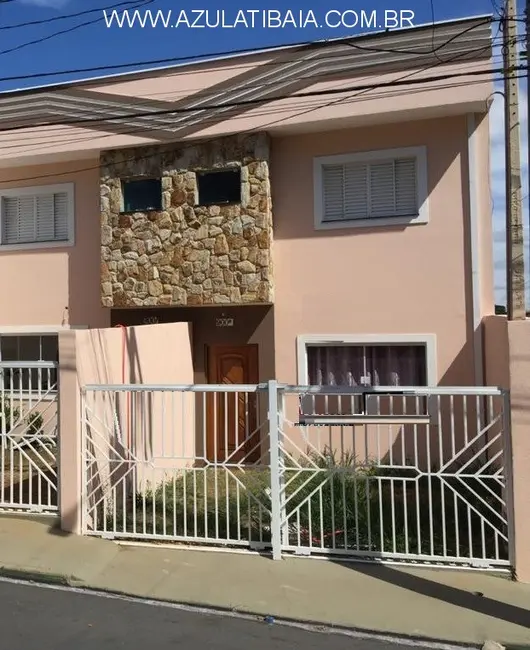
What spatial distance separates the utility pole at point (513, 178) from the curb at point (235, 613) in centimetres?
399

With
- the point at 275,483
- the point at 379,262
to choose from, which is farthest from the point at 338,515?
the point at 379,262

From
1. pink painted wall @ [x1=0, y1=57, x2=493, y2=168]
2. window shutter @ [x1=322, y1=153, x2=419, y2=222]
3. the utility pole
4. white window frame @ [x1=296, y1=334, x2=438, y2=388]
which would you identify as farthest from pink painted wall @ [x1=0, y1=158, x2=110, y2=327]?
the utility pole

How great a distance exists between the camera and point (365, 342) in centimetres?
907

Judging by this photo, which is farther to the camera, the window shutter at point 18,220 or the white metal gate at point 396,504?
the window shutter at point 18,220

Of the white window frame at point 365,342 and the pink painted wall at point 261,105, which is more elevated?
the pink painted wall at point 261,105

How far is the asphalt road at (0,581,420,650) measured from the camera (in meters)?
3.98

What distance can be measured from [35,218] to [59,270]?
1174mm

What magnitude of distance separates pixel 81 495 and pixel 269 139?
599cm

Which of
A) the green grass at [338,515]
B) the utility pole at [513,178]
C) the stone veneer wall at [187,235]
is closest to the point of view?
the green grass at [338,515]

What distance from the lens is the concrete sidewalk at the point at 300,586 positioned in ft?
14.1

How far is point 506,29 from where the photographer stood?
714 centimetres

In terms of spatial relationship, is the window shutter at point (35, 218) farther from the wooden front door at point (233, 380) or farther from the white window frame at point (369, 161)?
the white window frame at point (369, 161)

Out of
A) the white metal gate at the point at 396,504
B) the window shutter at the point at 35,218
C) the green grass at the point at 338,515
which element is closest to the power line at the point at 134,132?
the window shutter at the point at 35,218

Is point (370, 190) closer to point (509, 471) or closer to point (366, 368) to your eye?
point (366, 368)
